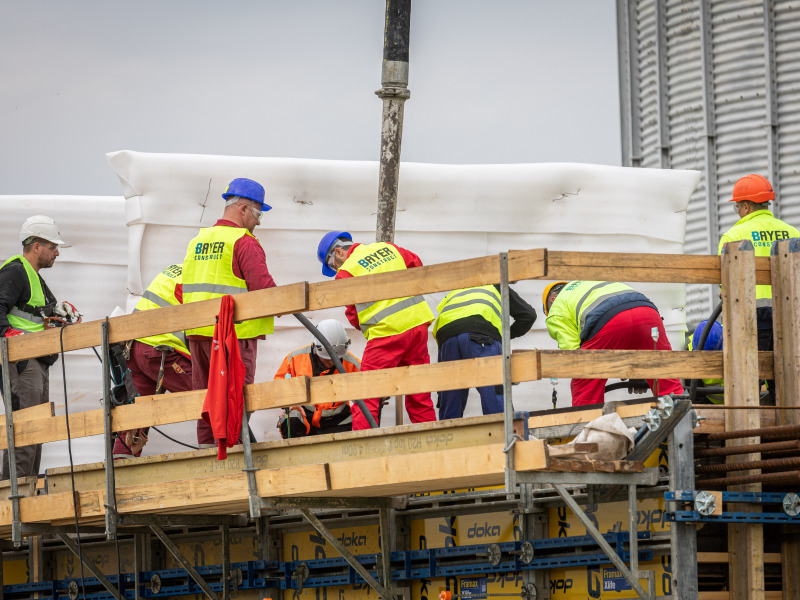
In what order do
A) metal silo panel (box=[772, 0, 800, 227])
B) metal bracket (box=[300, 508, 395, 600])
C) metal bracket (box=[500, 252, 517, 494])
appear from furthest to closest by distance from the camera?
metal silo panel (box=[772, 0, 800, 227]) → metal bracket (box=[300, 508, 395, 600]) → metal bracket (box=[500, 252, 517, 494])

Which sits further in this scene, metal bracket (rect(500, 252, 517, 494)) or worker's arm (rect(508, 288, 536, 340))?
worker's arm (rect(508, 288, 536, 340))

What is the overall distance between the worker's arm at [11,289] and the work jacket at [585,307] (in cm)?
388

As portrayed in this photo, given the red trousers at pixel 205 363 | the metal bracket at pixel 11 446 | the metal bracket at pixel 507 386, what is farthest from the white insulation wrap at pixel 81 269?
the metal bracket at pixel 507 386

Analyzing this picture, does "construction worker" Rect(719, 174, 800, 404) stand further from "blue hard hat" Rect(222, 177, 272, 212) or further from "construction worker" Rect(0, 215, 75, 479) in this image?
"construction worker" Rect(0, 215, 75, 479)

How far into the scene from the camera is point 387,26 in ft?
33.4

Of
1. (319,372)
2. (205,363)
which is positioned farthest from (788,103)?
(205,363)

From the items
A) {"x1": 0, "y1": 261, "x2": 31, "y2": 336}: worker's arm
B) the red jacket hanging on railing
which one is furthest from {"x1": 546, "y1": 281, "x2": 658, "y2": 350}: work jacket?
{"x1": 0, "y1": 261, "x2": 31, "y2": 336}: worker's arm

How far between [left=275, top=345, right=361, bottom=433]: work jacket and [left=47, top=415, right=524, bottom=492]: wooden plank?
6.14ft

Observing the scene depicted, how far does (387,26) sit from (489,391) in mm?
3233

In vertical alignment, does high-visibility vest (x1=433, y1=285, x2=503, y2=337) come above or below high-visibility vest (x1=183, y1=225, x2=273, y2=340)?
below

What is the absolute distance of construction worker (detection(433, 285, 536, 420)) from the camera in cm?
884

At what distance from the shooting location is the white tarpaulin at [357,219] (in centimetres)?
1043

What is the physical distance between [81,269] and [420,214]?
2939 millimetres

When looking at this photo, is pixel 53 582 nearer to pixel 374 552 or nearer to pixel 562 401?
pixel 374 552
